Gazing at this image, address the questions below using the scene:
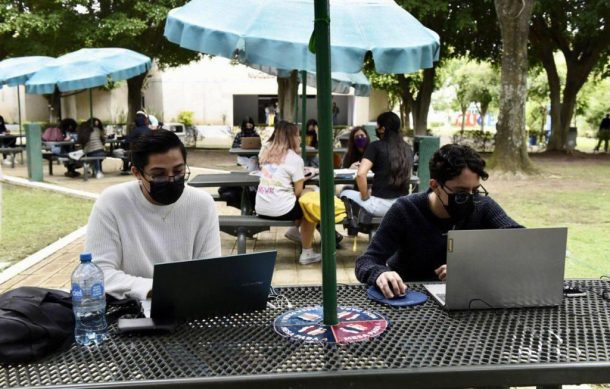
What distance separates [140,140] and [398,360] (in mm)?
1425

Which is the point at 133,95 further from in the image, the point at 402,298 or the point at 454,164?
the point at 402,298

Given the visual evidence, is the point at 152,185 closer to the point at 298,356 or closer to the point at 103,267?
the point at 103,267

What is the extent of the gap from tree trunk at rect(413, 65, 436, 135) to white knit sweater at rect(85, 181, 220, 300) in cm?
2015

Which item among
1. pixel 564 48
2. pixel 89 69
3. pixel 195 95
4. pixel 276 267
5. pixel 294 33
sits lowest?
pixel 276 267

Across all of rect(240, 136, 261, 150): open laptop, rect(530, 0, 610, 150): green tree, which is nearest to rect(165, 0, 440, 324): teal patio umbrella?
rect(240, 136, 261, 150): open laptop

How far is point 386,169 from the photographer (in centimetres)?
566

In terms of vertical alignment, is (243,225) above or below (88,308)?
below

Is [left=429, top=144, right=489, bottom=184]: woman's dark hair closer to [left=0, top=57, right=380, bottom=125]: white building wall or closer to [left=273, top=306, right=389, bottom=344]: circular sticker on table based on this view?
[left=273, top=306, right=389, bottom=344]: circular sticker on table

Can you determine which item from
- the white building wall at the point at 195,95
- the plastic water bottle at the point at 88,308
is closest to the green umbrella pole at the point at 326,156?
the plastic water bottle at the point at 88,308

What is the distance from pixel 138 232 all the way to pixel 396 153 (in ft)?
11.9

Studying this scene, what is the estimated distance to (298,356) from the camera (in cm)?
178

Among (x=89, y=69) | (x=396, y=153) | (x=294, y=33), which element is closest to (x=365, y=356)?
(x=294, y=33)

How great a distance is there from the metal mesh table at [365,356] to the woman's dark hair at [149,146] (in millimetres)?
760

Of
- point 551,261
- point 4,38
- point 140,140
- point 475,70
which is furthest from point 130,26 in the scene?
point 475,70
